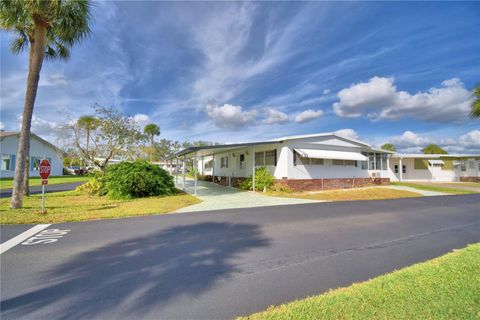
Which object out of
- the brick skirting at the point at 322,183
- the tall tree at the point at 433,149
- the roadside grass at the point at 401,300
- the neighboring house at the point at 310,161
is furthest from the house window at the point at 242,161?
the tall tree at the point at 433,149

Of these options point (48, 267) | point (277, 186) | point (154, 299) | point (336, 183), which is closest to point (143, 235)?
point (48, 267)

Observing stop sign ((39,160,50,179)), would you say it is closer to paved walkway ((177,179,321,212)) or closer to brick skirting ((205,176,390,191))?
paved walkway ((177,179,321,212))

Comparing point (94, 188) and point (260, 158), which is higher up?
point (260, 158)

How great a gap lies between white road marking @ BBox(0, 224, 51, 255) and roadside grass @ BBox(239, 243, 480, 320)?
17.3 ft

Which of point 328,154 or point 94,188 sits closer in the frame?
point 94,188

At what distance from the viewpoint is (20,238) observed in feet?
17.8

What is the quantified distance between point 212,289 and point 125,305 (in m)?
1.04

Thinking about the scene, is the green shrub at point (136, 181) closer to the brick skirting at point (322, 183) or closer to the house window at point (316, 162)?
the brick skirting at point (322, 183)

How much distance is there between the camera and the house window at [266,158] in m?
16.4

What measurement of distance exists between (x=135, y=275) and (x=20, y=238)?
12.7 feet

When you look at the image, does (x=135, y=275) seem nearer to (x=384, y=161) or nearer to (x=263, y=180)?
(x=263, y=180)

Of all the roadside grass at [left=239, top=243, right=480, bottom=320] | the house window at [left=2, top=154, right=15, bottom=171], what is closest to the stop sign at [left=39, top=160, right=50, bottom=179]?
the roadside grass at [left=239, top=243, right=480, bottom=320]

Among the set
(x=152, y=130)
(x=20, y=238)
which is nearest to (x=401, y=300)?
(x=20, y=238)

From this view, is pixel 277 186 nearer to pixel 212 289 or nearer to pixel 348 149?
pixel 348 149
